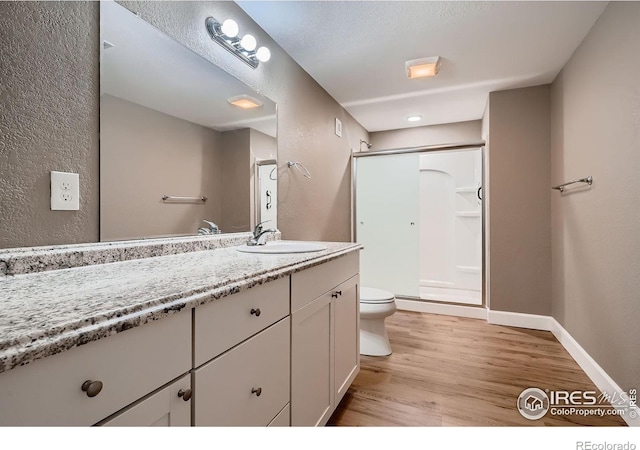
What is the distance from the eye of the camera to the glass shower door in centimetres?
331

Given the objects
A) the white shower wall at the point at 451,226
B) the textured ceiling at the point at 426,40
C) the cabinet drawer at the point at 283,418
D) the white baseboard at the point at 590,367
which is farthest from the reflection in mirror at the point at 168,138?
the white shower wall at the point at 451,226

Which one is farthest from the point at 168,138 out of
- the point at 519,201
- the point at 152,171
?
the point at 519,201

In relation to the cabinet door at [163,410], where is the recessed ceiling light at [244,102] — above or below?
above

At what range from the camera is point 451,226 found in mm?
3885

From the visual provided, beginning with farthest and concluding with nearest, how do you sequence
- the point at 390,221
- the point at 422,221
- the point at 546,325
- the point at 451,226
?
the point at 422,221, the point at 451,226, the point at 390,221, the point at 546,325

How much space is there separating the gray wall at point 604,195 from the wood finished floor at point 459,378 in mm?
262

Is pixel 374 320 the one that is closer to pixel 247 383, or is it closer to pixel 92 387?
pixel 247 383

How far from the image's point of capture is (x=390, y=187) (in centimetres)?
342

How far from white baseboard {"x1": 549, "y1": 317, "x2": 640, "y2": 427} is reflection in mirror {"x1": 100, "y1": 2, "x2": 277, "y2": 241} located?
2041 millimetres

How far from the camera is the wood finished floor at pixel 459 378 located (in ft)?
4.98

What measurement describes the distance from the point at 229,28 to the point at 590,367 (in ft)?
9.05

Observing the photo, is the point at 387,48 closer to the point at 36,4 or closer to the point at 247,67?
the point at 247,67

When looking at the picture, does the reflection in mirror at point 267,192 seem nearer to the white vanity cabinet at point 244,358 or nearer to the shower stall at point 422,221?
the white vanity cabinet at point 244,358

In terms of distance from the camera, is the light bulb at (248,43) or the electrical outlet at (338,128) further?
the electrical outlet at (338,128)
